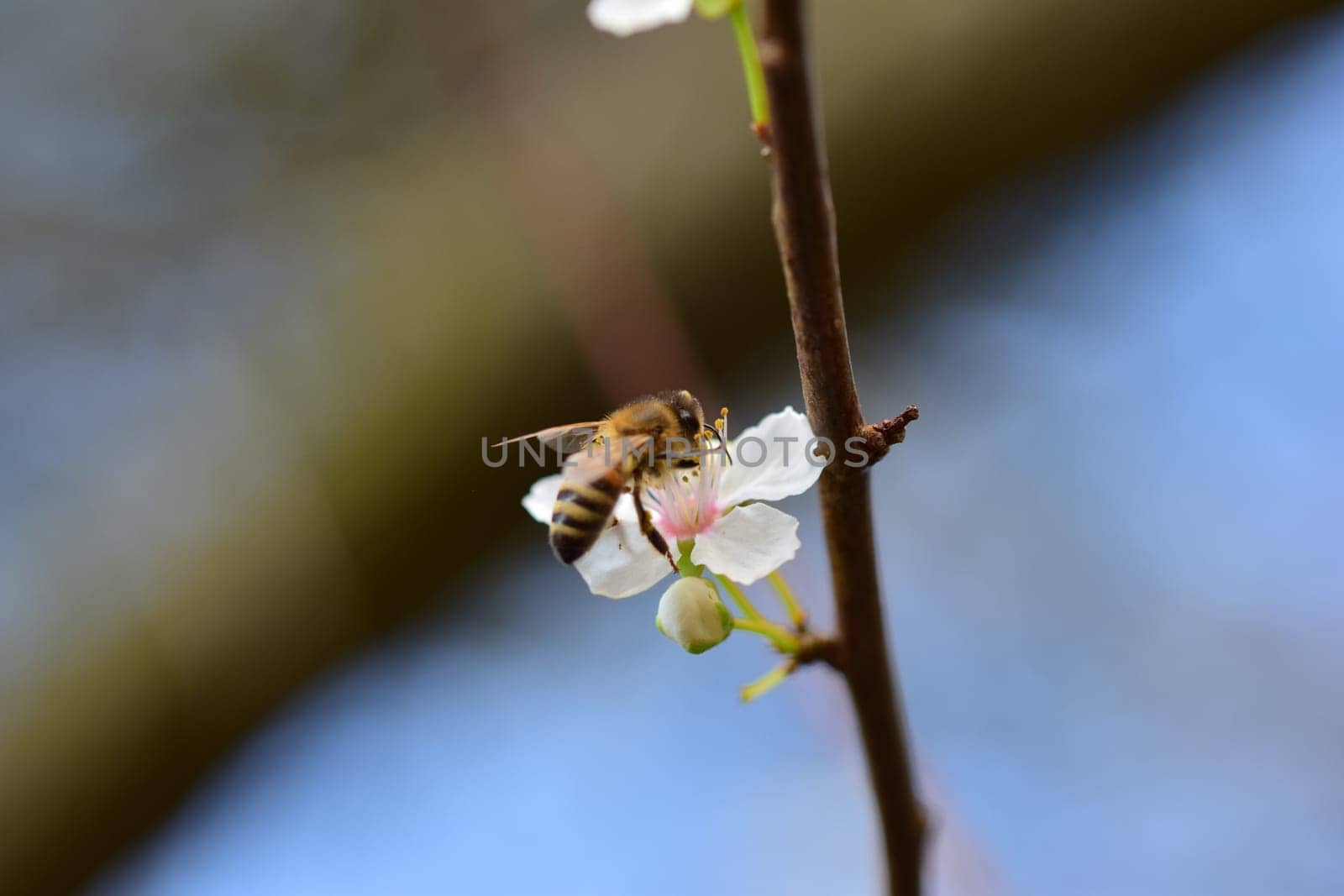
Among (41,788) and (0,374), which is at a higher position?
(0,374)

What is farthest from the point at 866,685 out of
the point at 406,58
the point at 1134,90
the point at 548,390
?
the point at 406,58

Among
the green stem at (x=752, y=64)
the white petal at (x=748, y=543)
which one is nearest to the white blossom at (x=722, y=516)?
the white petal at (x=748, y=543)

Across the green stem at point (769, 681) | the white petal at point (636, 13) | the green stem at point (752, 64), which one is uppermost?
the white petal at point (636, 13)

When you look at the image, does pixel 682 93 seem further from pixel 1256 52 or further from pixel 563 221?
pixel 1256 52

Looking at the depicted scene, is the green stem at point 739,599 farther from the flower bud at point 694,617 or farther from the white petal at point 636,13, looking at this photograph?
the white petal at point 636,13

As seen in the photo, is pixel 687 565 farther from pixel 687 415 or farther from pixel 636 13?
pixel 636 13

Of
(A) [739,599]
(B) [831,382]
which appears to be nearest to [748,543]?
(A) [739,599]
